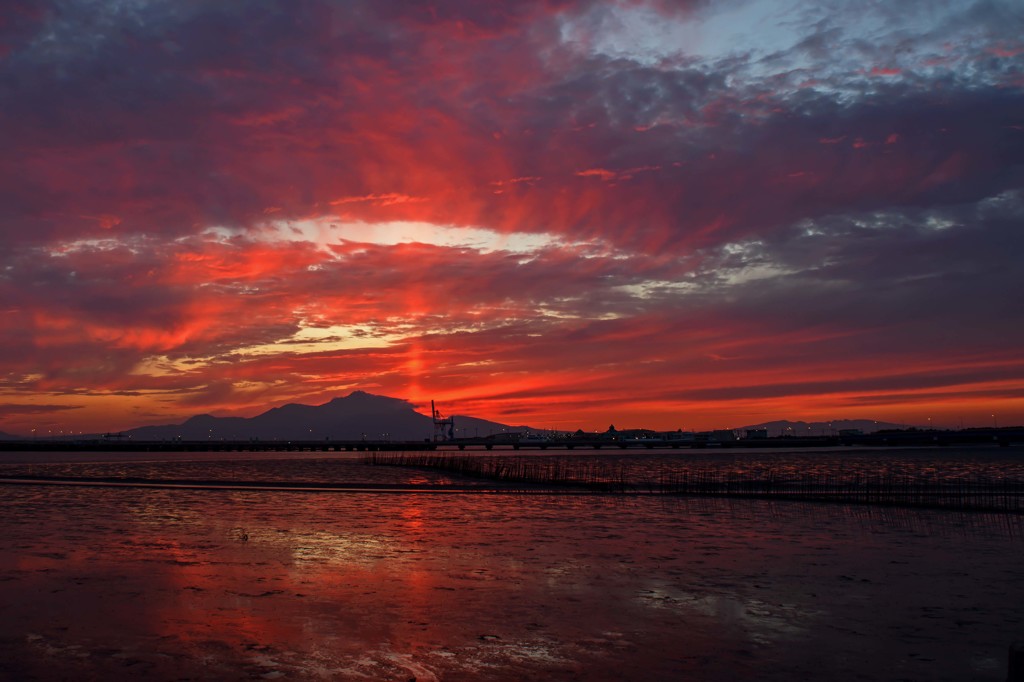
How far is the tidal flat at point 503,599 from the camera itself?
13.5 meters

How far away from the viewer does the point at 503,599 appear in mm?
18938

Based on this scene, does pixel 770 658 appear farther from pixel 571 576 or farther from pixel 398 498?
pixel 398 498

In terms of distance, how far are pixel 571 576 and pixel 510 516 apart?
720 inches

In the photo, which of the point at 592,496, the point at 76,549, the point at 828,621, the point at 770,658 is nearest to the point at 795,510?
the point at 592,496

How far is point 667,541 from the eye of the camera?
100 feet

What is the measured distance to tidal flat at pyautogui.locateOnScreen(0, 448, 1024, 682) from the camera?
13484mm

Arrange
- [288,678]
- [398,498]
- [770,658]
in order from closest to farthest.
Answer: [288,678], [770,658], [398,498]

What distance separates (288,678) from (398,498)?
4167cm

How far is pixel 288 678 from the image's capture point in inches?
491

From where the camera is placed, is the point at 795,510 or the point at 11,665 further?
the point at 795,510

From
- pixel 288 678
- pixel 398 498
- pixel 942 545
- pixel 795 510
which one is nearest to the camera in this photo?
pixel 288 678

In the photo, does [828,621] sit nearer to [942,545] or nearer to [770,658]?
[770,658]

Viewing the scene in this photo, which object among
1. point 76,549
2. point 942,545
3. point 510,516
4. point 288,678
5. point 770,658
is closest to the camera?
point 288,678

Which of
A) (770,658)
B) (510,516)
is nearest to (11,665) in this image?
(770,658)
